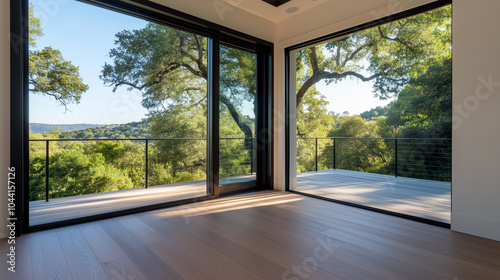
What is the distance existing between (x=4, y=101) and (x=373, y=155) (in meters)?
8.20

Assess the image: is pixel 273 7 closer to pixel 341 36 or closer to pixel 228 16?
pixel 228 16

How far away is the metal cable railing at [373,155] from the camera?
20.4ft

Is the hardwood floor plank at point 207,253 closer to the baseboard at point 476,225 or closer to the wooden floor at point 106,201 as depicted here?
the wooden floor at point 106,201

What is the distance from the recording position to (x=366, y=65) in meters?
6.56

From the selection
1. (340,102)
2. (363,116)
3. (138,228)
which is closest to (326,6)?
(138,228)

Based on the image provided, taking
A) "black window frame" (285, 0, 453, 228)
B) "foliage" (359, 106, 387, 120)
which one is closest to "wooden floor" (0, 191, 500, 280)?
"black window frame" (285, 0, 453, 228)

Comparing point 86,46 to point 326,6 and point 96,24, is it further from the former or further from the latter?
point 326,6

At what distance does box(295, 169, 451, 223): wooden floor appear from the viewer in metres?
2.88

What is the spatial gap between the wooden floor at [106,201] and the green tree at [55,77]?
Answer: 7.02 ft

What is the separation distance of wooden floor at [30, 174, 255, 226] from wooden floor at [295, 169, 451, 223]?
4.43ft

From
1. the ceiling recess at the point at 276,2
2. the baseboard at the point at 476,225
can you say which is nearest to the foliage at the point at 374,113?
the ceiling recess at the point at 276,2

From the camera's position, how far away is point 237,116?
11.8 ft

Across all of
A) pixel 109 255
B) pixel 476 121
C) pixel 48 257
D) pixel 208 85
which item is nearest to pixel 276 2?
pixel 208 85

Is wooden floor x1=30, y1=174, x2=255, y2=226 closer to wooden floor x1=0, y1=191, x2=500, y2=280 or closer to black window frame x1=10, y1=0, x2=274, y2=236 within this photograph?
black window frame x1=10, y1=0, x2=274, y2=236
